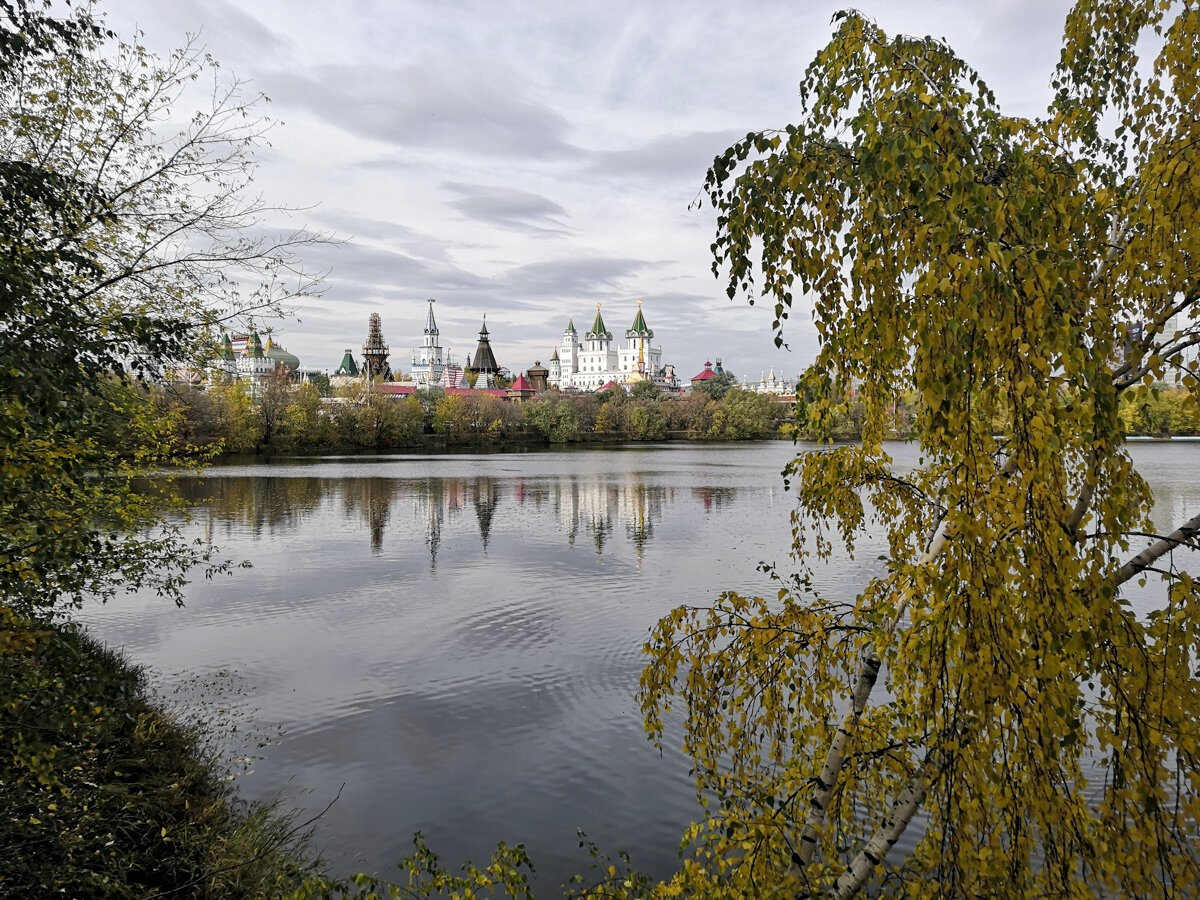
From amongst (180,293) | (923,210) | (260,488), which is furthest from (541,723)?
(260,488)

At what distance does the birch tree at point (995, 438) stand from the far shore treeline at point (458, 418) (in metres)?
51.9

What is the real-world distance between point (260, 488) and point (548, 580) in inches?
1013

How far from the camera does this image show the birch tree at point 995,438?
2.29 meters

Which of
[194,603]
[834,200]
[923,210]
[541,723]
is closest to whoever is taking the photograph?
[923,210]

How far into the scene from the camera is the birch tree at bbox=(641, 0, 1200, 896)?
7.50 ft

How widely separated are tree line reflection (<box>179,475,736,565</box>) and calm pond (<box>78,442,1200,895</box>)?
0.26 m

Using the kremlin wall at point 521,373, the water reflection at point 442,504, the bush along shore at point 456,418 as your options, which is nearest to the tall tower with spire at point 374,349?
the kremlin wall at point 521,373

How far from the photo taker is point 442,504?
112 ft

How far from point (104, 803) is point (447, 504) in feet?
91.3

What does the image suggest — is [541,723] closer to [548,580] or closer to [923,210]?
[548,580]

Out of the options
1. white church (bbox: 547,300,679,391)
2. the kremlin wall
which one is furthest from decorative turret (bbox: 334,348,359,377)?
white church (bbox: 547,300,679,391)

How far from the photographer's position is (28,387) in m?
3.36

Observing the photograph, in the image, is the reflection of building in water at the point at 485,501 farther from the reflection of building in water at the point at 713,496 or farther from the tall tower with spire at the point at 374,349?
the tall tower with spire at the point at 374,349

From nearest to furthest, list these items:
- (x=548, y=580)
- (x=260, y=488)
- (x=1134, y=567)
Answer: (x=1134, y=567), (x=548, y=580), (x=260, y=488)
